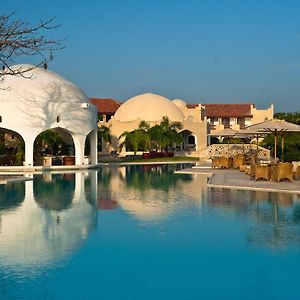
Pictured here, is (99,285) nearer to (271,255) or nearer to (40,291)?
(40,291)

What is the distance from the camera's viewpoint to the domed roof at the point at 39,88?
2927 centimetres

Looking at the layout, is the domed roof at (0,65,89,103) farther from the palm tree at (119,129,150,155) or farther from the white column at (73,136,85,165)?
the palm tree at (119,129,150,155)

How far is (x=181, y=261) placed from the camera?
797 cm

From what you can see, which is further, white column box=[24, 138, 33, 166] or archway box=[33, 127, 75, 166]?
archway box=[33, 127, 75, 166]

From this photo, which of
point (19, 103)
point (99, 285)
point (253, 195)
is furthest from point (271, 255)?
point (19, 103)

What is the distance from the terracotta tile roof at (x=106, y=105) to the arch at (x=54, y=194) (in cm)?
4564

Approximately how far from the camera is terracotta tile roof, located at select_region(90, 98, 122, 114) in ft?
223

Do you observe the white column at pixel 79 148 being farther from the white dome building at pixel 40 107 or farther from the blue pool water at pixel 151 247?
the blue pool water at pixel 151 247

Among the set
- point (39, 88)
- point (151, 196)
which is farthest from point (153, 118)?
point (151, 196)

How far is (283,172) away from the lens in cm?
1888

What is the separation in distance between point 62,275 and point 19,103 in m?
Result: 23.4

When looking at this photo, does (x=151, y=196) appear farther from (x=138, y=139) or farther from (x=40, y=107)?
(x=138, y=139)

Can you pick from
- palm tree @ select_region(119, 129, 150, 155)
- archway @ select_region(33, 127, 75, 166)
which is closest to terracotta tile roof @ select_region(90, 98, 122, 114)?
palm tree @ select_region(119, 129, 150, 155)

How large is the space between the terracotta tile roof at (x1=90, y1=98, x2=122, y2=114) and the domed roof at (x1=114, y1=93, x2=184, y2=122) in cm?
987
